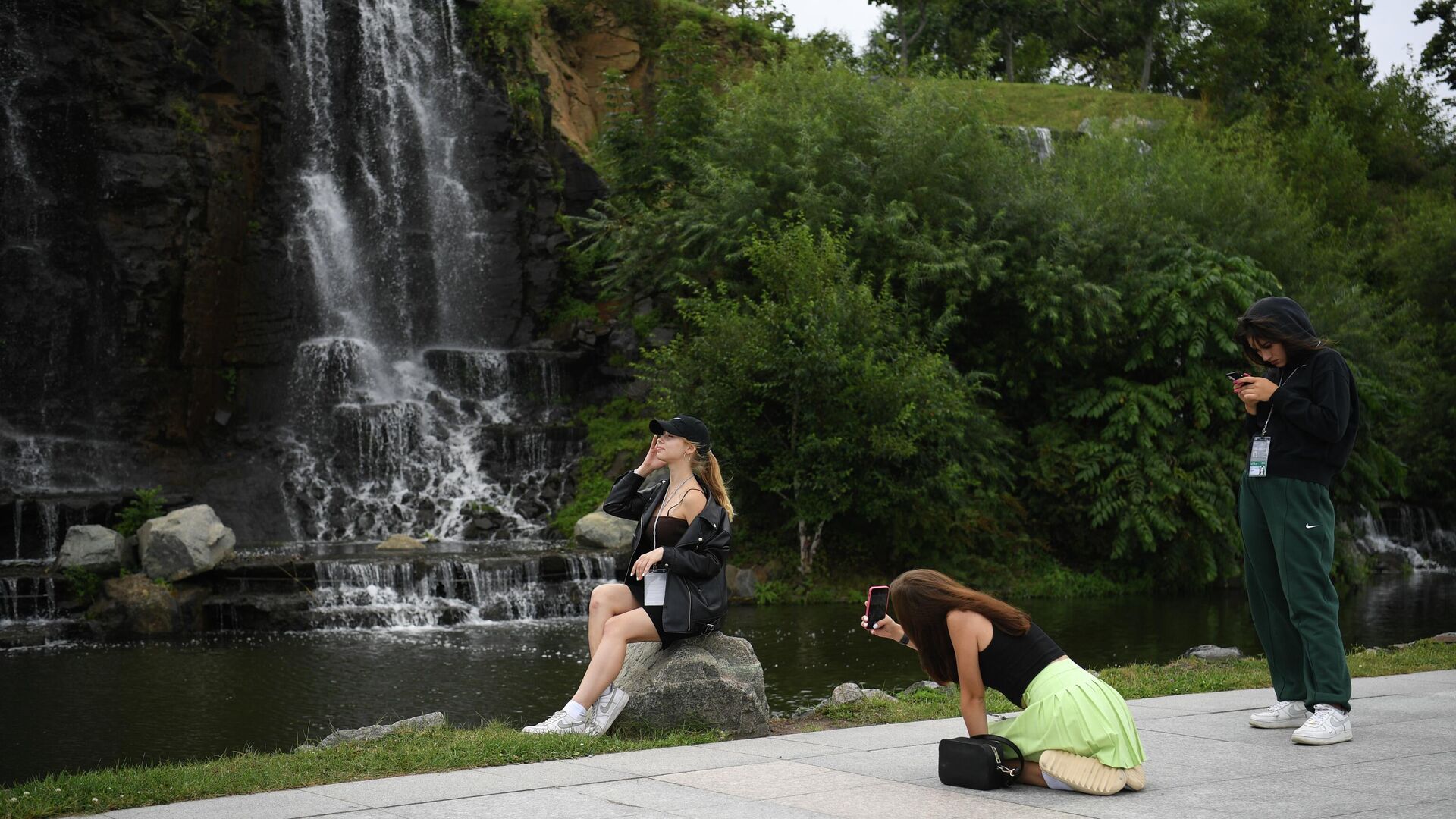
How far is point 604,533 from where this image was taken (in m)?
21.8

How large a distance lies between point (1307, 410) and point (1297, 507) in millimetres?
519

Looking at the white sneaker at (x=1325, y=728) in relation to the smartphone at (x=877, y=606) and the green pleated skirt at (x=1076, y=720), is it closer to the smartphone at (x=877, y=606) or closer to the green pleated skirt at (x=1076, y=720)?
the green pleated skirt at (x=1076, y=720)

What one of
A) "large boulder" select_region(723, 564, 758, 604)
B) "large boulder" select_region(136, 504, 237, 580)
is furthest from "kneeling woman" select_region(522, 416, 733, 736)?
"large boulder" select_region(723, 564, 758, 604)

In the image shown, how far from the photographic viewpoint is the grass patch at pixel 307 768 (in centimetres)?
566

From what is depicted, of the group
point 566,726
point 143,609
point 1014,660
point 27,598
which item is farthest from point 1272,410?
point 27,598

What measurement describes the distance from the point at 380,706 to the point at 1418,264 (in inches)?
1199

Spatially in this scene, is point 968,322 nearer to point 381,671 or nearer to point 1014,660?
point 381,671

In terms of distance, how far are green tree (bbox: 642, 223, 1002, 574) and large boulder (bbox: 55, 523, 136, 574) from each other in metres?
8.93

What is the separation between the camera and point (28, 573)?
17.7 m

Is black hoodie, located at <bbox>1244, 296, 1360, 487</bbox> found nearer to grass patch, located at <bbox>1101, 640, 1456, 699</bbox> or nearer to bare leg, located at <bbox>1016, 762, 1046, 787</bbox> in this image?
bare leg, located at <bbox>1016, 762, 1046, 787</bbox>

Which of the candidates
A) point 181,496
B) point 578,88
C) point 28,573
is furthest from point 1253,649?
point 578,88

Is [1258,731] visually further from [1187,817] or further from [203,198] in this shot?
[203,198]

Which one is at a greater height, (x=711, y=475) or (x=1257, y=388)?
(x=1257, y=388)

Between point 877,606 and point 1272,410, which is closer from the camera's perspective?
point 877,606
